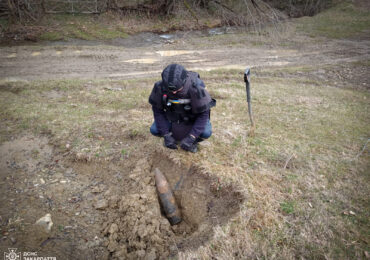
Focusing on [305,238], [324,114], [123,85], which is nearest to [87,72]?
[123,85]

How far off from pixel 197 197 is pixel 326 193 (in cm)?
196

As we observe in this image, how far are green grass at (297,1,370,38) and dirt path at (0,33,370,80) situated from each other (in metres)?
1.55

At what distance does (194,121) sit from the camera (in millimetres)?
3945

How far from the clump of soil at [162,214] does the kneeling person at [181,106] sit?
564 millimetres

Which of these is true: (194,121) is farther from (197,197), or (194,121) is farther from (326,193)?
(326,193)

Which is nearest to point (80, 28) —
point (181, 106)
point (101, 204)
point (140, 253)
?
point (181, 106)

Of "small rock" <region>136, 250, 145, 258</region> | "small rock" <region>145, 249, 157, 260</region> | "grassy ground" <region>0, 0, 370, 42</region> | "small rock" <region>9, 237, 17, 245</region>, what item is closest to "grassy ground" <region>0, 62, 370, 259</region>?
"small rock" <region>145, 249, 157, 260</region>

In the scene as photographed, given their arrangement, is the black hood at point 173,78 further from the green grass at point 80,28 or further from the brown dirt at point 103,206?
the green grass at point 80,28

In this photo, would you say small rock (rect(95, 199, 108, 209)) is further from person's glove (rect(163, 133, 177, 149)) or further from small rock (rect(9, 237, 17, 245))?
person's glove (rect(163, 133, 177, 149))

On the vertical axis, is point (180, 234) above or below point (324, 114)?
below

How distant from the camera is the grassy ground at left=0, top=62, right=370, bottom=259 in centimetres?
294

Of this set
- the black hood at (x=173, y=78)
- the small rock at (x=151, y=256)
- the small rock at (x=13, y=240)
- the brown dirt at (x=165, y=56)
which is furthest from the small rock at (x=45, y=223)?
the brown dirt at (x=165, y=56)

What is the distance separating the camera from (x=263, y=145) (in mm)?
4723

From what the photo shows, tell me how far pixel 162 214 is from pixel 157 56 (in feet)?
29.8
